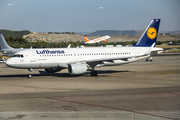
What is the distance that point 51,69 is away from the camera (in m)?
36.7

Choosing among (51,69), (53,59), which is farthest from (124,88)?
(51,69)

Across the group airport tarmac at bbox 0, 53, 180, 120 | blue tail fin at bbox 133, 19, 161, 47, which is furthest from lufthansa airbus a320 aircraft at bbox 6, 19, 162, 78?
airport tarmac at bbox 0, 53, 180, 120

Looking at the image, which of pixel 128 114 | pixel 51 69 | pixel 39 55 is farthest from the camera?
pixel 51 69

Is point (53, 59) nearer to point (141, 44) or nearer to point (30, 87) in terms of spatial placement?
point (30, 87)

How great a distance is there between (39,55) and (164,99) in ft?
64.1

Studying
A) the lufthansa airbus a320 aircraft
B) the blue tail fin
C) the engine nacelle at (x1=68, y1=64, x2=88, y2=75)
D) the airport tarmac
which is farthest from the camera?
the blue tail fin

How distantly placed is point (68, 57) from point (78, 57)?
1.54 m

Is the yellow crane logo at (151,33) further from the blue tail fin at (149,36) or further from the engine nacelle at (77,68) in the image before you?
the engine nacelle at (77,68)

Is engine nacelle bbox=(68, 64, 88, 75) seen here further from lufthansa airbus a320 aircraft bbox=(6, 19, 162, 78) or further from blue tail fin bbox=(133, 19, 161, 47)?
blue tail fin bbox=(133, 19, 161, 47)

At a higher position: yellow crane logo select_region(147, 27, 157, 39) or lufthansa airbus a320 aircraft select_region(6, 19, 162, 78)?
yellow crane logo select_region(147, 27, 157, 39)

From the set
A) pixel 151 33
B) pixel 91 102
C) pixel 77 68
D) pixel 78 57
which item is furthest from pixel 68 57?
pixel 91 102

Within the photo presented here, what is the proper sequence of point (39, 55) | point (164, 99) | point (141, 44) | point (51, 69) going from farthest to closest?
point (141, 44)
point (51, 69)
point (39, 55)
point (164, 99)

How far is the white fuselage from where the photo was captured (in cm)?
3247

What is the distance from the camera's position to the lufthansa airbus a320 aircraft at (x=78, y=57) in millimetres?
32375
